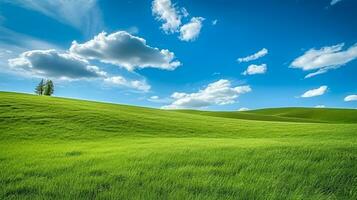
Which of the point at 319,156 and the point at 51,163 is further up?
the point at 319,156

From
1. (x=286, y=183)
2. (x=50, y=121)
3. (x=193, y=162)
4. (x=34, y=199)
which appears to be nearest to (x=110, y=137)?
(x=50, y=121)

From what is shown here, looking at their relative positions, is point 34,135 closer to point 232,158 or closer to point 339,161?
point 232,158

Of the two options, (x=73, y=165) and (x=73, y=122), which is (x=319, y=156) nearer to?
(x=73, y=165)

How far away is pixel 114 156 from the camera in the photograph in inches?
376

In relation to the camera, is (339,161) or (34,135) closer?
(339,161)

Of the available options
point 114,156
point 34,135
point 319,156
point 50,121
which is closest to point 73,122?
point 50,121

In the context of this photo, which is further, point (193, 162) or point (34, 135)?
point (34, 135)

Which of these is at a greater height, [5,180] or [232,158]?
Answer: [232,158]

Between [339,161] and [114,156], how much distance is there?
7254 mm

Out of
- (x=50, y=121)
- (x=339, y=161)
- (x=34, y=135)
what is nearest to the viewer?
(x=339, y=161)

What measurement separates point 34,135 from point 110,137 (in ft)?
14.7

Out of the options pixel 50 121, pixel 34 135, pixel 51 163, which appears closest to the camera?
pixel 51 163

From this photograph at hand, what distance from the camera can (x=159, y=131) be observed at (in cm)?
2225

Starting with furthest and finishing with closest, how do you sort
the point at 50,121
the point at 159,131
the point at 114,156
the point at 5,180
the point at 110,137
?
the point at 159,131, the point at 50,121, the point at 110,137, the point at 114,156, the point at 5,180
